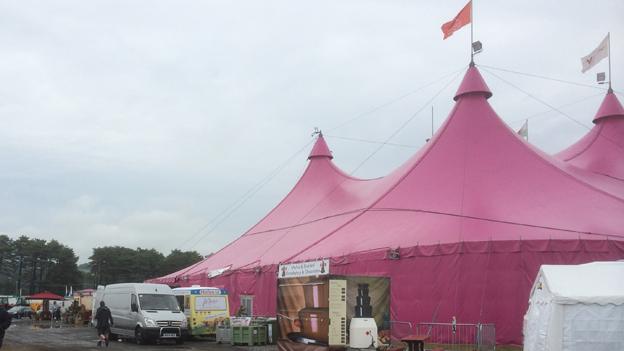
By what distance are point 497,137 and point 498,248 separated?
17.7 ft

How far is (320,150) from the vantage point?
90.2 feet

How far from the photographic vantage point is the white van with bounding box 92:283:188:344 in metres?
16.6

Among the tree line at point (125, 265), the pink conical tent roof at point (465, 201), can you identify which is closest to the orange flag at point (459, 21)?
the pink conical tent roof at point (465, 201)

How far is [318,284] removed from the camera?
13453 mm

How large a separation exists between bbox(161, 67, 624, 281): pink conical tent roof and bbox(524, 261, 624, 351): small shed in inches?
155

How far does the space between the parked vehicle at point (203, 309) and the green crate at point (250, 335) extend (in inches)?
86.7

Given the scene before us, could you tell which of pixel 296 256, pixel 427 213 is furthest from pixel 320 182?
pixel 427 213

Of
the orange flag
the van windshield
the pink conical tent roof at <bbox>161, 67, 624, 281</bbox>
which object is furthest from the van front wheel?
the orange flag

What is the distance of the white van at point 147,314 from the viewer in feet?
54.6

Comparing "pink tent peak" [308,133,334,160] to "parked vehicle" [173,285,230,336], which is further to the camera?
"pink tent peak" [308,133,334,160]

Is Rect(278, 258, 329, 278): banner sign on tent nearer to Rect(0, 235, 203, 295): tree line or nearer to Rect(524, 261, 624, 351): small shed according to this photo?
Rect(524, 261, 624, 351): small shed

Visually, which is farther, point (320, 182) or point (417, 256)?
point (320, 182)

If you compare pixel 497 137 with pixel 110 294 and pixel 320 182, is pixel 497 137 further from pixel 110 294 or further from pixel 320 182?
pixel 110 294

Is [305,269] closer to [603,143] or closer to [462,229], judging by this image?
[462,229]
